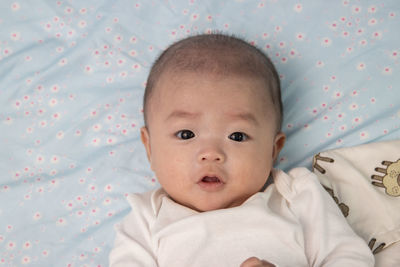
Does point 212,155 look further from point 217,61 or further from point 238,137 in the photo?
point 217,61

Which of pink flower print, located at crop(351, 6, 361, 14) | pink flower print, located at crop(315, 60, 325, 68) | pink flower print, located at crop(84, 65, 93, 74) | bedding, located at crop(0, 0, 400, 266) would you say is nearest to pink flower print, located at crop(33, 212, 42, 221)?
bedding, located at crop(0, 0, 400, 266)

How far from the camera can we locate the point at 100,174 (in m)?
1.85

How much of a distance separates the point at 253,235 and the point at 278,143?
38cm

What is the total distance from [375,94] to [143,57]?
923 mm

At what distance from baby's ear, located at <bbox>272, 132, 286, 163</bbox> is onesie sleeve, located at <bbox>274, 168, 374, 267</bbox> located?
8 cm

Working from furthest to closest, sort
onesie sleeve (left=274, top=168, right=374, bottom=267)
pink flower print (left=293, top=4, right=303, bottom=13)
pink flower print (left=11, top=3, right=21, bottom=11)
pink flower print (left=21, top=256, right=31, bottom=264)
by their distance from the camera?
1. pink flower print (left=11, top=3, right=21, bottom=11)
2. pink flower print (left=293, top=4, right=303, bottom=13)
3. pink flower print (left=21, top=256, right=31, bottom=264)
4. onesie sleeve (left=274, top=168, right=374, bottom=267)

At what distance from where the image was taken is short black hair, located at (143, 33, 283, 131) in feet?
5.06

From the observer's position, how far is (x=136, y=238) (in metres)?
1.56

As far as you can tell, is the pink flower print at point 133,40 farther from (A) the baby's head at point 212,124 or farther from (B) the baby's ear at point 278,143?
(B) the baby's ear at point 278,143

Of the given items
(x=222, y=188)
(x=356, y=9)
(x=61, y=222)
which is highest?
(x=356, y=9)

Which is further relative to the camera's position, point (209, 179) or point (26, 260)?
point (26, 260)

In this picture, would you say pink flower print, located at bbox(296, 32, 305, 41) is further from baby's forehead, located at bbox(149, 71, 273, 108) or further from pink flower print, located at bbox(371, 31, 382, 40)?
baby's forehead, located at bbox(149, 71, 273, 108)

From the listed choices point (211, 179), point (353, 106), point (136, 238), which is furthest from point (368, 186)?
point (136, 238)

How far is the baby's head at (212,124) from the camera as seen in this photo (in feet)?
4.81
